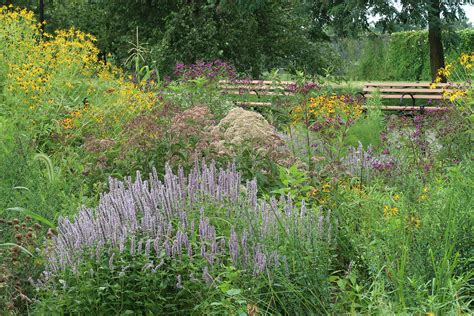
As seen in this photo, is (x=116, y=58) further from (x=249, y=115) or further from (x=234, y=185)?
(x=234, y=185)

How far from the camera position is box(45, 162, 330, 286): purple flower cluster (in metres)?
4.17

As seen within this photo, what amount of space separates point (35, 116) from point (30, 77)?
654mm

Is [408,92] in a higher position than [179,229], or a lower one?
lower

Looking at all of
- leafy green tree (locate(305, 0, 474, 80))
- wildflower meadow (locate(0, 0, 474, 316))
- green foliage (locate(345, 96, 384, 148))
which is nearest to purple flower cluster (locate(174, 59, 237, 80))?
wildflower meadow (locate(0, 0, 474, 316))

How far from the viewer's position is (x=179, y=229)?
4.31 metres

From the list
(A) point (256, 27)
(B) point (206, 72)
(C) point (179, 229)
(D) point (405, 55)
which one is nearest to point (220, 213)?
(C) point (179, 229)

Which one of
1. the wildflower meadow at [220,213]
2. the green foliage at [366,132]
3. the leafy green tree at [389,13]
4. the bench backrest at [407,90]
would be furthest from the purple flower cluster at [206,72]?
the leafy green tree at [389,13]

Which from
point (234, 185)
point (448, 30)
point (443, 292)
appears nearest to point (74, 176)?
point (234, 185)

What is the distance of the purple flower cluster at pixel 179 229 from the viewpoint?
164 inches

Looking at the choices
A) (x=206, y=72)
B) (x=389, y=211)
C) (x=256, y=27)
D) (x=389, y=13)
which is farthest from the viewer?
(x=256, y=27)

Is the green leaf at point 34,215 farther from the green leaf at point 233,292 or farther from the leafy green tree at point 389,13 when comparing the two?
the leafy green tree at point 389,13

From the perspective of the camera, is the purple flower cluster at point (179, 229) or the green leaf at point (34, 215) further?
the green leaf at point (34, 215)

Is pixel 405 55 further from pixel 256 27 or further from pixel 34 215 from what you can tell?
pixel 34 215

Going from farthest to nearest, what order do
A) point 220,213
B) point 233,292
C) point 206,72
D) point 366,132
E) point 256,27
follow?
point 256,27 → point 206,72 → point 366,132 → point 220,213 → point 233,292
